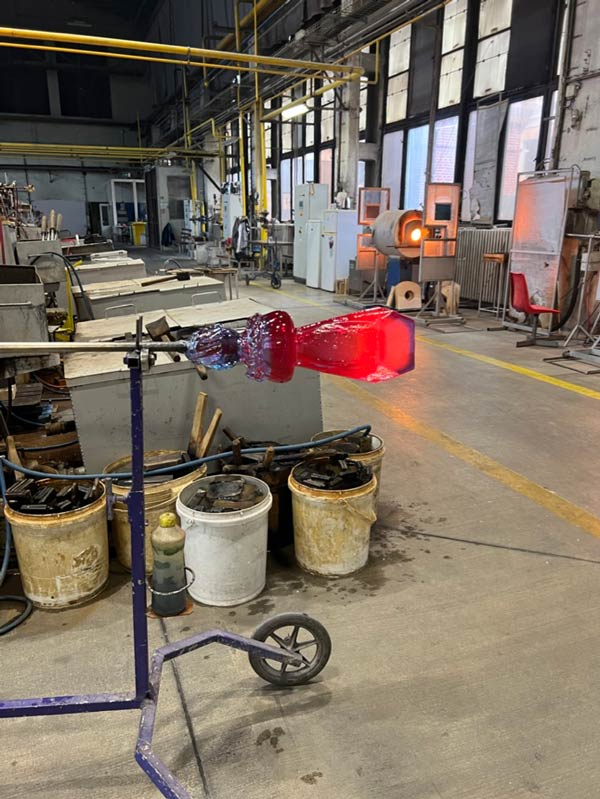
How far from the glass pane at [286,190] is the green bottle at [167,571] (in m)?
16.6

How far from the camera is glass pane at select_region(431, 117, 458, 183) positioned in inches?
413

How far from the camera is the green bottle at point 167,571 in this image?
1852 millimetres

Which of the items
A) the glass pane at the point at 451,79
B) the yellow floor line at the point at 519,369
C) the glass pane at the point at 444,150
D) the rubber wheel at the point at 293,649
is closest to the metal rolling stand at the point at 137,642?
the rubber wheel at the point at 293,649

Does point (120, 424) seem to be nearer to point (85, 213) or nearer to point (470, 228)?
point (470, 228)

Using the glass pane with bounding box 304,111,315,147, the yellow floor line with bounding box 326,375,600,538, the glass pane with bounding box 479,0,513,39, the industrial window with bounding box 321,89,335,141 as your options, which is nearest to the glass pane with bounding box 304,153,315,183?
the glass pane with bounding box 304,111,315,147

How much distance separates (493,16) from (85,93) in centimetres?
1846

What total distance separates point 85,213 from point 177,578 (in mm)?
23253

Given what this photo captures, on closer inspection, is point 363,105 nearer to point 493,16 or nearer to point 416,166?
point 416,166

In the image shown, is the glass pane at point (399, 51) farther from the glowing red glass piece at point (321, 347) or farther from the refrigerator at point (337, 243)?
the glowing red glass piece at point (321, 347)

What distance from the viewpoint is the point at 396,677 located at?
1939 millimetres

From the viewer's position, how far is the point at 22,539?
7.30 feet

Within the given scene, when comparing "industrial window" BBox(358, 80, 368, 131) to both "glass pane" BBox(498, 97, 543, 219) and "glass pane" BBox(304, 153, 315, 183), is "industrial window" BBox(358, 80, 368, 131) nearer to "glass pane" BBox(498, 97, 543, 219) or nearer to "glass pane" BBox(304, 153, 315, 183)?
"glass pane" BBox(304, 153, 315, 183)

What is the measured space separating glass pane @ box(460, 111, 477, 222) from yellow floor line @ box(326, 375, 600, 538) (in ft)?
21.7

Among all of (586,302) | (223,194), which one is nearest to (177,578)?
(586,302)
